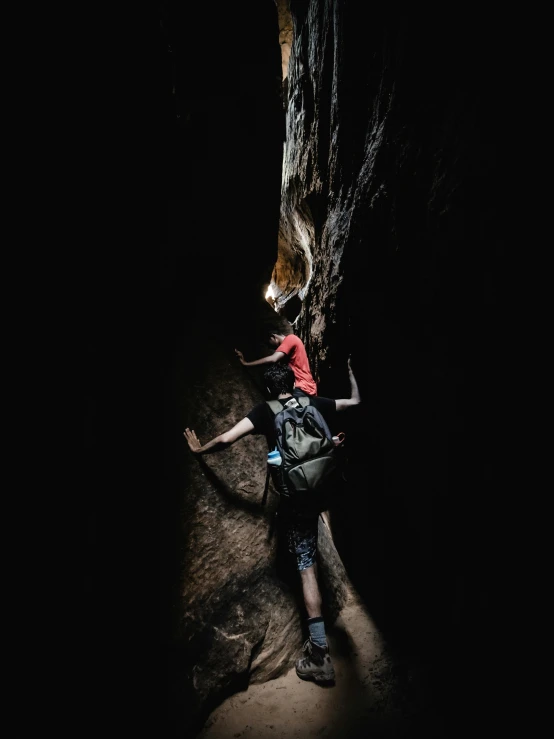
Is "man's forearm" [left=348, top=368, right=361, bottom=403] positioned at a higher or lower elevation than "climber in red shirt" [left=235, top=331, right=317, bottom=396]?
lower

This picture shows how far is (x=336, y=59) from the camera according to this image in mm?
5234

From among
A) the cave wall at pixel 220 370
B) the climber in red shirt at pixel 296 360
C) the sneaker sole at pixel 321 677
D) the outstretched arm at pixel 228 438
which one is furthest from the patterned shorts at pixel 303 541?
the climber in red shirt at pixel 296 360

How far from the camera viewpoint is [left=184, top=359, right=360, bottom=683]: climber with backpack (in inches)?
116

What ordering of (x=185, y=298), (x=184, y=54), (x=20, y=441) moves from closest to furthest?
(x=20, y=441) < (x=184, y=54) < (x=185, y=298)

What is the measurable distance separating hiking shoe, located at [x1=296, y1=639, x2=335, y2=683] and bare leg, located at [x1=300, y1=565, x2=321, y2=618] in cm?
33

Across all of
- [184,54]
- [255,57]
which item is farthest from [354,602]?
[255,57]

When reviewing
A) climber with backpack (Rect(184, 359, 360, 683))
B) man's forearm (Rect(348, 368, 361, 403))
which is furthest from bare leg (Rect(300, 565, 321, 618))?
man's forearm (Rect(348, 368, 361, 403))

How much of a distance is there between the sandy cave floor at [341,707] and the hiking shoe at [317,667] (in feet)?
0.30

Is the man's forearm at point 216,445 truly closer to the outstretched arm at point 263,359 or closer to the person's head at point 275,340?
the outstretched arm at point 263,359

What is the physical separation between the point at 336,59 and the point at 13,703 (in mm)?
8781

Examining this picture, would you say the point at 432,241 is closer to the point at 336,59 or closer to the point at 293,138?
the point at 336,59

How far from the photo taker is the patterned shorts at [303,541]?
123 inches

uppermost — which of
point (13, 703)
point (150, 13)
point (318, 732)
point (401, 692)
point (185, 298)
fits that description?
point (150, 13)

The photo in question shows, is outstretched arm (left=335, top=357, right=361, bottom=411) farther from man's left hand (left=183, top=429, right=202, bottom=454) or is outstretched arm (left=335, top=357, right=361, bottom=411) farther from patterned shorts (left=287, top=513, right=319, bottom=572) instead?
man's left hand (left=183, top=429, right=202, bottom=454)
